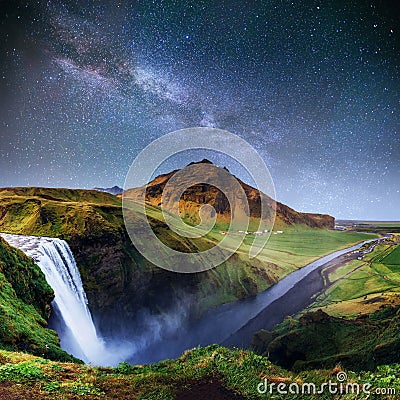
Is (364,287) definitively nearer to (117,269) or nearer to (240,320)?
(240,320)

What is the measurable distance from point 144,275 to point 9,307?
2086 cm

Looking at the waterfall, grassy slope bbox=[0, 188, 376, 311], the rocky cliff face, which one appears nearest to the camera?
the waterfall

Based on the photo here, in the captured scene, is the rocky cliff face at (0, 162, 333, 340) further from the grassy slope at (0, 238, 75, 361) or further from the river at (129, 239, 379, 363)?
the grassy slope at (0, 238, 75, 361)

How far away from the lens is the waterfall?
16.6 metres

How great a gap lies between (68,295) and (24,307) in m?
7.26

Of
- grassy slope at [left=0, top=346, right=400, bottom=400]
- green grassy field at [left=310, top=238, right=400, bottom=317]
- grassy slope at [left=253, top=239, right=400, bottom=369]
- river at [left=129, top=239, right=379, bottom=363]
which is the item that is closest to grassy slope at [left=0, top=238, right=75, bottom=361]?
grassy slope at [left=0, top=346, right=400, bottom=400]

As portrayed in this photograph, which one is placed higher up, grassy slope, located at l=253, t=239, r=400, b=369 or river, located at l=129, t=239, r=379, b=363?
grassy slope, located at l=253, t=239, r=400, b=369

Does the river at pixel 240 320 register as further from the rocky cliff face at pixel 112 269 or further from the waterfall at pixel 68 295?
the waterfall at pixel 68 295

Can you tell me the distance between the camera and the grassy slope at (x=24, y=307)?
8.93 metres

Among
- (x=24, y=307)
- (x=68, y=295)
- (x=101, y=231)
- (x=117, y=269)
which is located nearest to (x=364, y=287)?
(x=117, y=269)

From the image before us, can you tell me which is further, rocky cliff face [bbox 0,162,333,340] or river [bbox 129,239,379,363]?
river [bbox 129,239,379,363]

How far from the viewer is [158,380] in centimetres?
710

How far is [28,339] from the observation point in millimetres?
9172

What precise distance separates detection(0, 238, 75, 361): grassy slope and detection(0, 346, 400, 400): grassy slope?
195 cm
